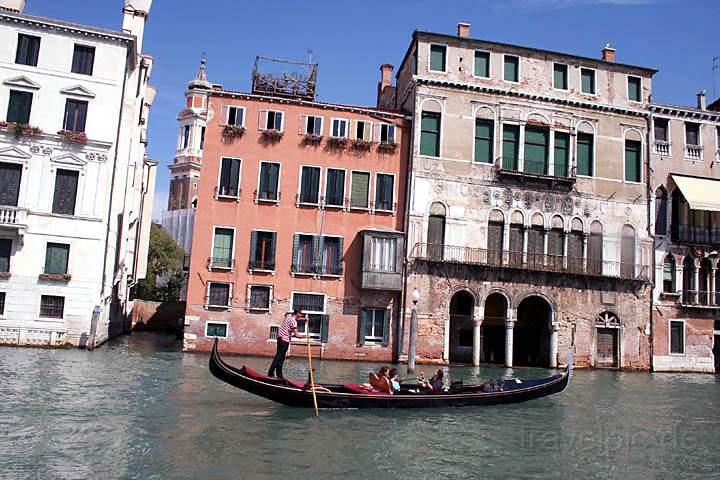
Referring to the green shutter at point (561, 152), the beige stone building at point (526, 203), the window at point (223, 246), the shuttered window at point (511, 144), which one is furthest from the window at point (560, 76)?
the window at point (223, 246)

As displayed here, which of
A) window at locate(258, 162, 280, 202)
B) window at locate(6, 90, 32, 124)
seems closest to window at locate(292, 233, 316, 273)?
window at locate(258, 162, 280, 202)

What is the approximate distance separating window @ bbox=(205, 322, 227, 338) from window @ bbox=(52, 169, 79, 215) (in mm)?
5309

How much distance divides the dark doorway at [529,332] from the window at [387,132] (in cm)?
777

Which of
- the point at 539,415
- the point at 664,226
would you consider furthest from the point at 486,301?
the point at 539,415

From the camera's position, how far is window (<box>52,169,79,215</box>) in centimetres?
1889

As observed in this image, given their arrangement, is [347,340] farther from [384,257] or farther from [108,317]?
[108,317]

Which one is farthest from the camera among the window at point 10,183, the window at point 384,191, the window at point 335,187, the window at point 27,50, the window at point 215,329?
the window at point 384,191

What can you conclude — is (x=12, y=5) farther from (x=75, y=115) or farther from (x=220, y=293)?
(x=220, y=293)

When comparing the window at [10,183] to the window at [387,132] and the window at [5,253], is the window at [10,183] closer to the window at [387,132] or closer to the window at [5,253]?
the window at [5,253]

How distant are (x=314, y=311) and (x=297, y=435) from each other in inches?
438

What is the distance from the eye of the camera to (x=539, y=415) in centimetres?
1251

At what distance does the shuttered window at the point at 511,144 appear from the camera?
73.3 ft

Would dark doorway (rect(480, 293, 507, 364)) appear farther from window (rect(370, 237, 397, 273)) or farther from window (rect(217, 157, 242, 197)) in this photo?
window (rect(217, 157, 242, 197))

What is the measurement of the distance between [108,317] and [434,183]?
12.2 m
